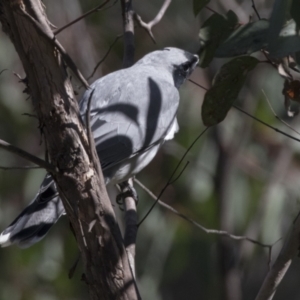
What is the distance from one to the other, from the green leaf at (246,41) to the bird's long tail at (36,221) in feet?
2.55

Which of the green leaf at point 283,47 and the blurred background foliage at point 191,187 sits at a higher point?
the green leaf at point 283,47

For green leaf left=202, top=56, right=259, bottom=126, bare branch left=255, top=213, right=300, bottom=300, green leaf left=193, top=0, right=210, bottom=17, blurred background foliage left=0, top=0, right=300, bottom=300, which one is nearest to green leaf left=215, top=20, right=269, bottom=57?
green leaf left=202, top=56, right=259, bottom=126

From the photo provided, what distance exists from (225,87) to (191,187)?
6.33 ft

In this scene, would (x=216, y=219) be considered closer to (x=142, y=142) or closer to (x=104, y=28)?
(x=142, y=142)

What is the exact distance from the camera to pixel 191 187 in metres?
3.82

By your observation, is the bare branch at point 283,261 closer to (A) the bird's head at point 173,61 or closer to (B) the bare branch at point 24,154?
(B) the bare branch at point 24,154

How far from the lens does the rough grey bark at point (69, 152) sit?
1461 millimetres

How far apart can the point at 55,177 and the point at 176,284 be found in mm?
3878

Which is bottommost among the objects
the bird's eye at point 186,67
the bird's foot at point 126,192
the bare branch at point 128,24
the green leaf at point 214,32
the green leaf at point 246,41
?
the bird's foot at point 126,192

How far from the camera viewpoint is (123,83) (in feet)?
8.96

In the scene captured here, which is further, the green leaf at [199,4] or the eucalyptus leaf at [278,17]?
the green leaf at [199,4]

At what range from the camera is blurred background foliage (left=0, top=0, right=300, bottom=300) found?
11.9ft

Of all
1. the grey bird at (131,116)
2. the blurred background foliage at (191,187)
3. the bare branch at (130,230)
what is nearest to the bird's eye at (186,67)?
the grey bird at (131,116)

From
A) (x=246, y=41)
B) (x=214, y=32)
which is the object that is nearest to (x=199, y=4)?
(x=214, y=32)
